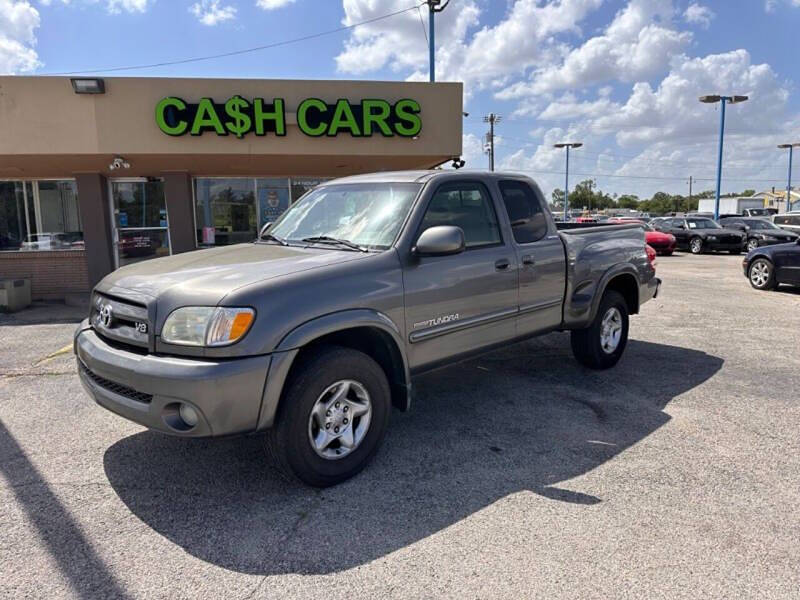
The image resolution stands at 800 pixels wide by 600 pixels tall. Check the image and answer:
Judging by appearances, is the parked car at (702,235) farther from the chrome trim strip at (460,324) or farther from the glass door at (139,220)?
the chrome trim strip at (460,324)

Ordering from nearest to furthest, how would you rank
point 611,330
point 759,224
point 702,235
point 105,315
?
point 105,315
point 611,330
point 702,235
point 759,224

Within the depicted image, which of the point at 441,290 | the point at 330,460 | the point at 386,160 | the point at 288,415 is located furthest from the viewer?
the point at 386,160

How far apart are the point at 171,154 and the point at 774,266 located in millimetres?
12714

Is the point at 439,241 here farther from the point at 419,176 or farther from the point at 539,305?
the point at 539,305

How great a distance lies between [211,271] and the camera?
11.5 ft

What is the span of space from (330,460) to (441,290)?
1399mm

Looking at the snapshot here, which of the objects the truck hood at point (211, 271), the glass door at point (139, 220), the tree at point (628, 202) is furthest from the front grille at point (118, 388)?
the tree at point (628, 202)

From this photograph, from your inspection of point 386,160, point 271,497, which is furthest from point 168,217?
point 271,497

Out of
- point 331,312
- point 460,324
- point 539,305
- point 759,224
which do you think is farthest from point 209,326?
point 759,224

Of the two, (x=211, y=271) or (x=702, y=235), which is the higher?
(x=211, y=271)

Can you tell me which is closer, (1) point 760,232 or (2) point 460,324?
(2) point 460,324

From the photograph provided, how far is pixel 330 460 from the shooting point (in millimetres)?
3461

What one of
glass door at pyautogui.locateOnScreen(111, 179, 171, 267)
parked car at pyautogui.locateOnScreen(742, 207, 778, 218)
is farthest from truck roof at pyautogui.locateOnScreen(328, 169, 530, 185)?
parked car at pyautogui.locateOnScreen(742, 207, 778, 218)

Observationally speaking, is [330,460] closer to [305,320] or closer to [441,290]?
[305,320]
